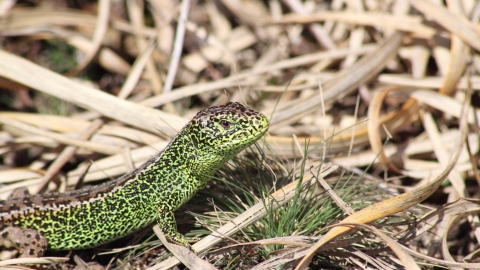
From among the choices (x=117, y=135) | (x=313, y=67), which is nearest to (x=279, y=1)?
(x=313, y=67)

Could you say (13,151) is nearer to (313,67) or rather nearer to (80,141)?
(80,141)

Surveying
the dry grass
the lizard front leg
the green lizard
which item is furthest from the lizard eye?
the lizard front leg

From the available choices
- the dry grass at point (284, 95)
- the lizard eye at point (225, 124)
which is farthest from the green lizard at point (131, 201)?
the dry grass at point (284, 95)

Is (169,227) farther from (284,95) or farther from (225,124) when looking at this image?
(284,95)

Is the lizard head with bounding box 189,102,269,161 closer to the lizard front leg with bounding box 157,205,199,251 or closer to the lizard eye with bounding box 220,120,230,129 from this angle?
the lizard eye with bounding box 220,120,230,129

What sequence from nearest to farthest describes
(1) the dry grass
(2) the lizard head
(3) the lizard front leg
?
1. (2) the lizard head
2. (3) the lizard front leg
3. (1) the dry grass

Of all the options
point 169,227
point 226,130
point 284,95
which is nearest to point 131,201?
point 169,227
